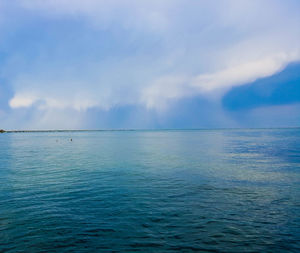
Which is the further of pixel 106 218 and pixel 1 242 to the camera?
pixel 106 218

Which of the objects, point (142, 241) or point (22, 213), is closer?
point (142, 241)

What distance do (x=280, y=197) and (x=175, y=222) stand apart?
35.4 ft

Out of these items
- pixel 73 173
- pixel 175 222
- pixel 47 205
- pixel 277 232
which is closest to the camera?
pixel 277 232

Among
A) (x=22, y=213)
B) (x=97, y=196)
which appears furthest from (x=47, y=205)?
(x=97, y=196)

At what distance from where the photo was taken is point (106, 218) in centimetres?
1513

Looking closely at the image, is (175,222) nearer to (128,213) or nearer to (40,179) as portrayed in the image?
(128,213)

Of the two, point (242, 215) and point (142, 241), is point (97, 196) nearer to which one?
point (142, 241)

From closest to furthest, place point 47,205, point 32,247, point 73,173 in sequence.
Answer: point 32,247 < point 47,205 < point 73,173

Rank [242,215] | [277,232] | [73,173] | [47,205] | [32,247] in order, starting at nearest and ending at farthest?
1. [32,247]
2. [277,232]
3. [242,215]
4. [47,205]
5. [73,173]

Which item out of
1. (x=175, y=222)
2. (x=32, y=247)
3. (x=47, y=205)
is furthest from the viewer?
(x=47, y=205)

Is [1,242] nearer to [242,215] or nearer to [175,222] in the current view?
[175,222]

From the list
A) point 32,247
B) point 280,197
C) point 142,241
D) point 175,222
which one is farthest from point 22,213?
point 280,197

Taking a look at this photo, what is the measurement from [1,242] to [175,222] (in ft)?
31.9

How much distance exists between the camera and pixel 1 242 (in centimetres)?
1205
